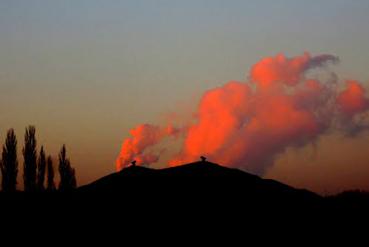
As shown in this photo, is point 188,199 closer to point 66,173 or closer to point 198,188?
point 198,188

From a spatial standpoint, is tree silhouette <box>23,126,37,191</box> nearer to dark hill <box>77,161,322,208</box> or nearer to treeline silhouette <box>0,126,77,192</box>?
treeline silhouette <box>0,126,77,192</box>

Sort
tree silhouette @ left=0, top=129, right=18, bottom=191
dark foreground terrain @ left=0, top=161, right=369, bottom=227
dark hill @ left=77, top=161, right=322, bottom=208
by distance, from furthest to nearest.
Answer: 1. tree silhouette @ left=0, top=129, right=18, bottom=191
2. dark hill @ left=77, top=161, right=322, bottom=208
3. dark foreground terrain @ left=0, top=161, right=369, bottom=227

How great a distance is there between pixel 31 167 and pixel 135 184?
3726cm

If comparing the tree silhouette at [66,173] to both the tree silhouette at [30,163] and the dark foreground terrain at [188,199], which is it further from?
the dark foreground terrain at [188,199]

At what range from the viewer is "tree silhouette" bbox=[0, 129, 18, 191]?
47750 millimetres

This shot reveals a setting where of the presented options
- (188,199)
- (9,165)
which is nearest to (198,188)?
(188,199)

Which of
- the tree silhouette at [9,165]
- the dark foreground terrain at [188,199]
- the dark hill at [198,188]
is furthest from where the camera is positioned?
the tree silhouette at [9,165]

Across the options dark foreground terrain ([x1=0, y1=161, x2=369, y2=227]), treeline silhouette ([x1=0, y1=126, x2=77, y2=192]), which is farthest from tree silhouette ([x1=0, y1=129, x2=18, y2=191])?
dark foreground terrain ([x1=0, y1=161, x2=369, y2=227])

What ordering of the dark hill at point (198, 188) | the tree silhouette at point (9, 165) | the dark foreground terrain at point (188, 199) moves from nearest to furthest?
the dark foreground terrain at point (188, 199)
the dark hill at point (198, 188)
the tree silhouette at point (9, 165)

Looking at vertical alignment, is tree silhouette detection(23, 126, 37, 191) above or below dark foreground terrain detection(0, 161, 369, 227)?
above

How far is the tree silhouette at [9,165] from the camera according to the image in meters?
47.8

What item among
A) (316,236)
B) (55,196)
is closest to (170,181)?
(55,196)

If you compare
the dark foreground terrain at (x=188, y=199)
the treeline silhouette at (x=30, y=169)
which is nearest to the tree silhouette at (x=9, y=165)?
the treeline silhouette at (x=30, y=169)

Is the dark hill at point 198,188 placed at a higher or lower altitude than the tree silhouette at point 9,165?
lower
